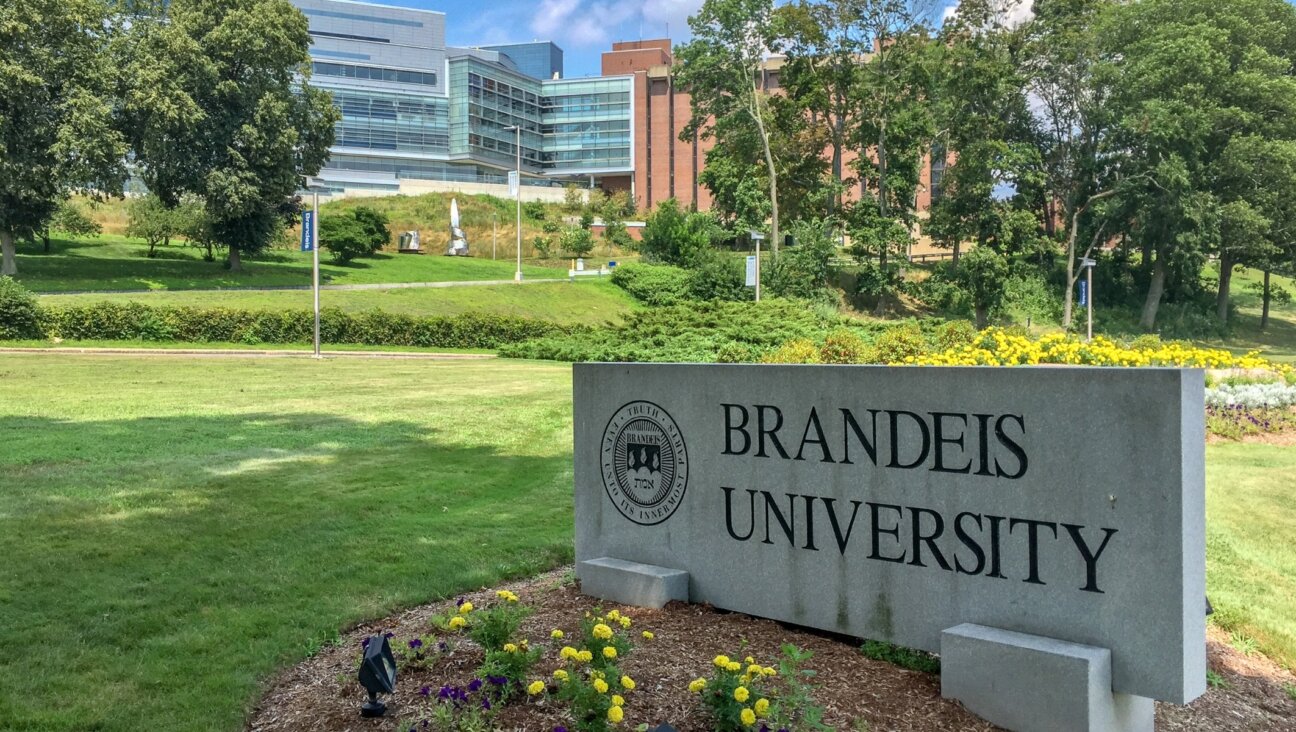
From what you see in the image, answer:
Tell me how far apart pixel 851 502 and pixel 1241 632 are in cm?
278

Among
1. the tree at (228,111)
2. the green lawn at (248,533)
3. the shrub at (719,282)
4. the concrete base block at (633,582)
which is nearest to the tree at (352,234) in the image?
the tree at (228,111)

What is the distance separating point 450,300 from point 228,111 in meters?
13.5

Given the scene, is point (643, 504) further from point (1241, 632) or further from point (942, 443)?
point (1241, 632)

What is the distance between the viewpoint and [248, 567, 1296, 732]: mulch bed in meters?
3.43

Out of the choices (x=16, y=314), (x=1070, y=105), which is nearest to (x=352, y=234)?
(x=16, y=314)

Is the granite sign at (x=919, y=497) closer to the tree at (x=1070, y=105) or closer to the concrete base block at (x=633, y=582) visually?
the concrete base block at (x=633, y=582)

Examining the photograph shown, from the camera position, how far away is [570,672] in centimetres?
351

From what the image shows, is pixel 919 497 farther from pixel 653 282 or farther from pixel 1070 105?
pixel 1070 105

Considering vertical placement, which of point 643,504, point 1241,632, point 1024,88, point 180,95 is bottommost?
point 1241,632

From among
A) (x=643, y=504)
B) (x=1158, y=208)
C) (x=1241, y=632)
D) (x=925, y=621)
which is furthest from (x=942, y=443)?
(x=1158, y=208)

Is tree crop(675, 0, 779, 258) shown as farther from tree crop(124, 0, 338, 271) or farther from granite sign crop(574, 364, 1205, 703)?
granite sign crop(574, 364, 1205, 703)

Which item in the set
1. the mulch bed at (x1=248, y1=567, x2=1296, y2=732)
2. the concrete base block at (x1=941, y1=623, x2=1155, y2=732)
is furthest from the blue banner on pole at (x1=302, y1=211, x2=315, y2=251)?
the concrete base block at (x1=941, y1=623, x2=1155, y2=732)

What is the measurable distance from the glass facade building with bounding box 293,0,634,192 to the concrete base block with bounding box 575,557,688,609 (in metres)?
92.7

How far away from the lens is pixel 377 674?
337 centimetres
